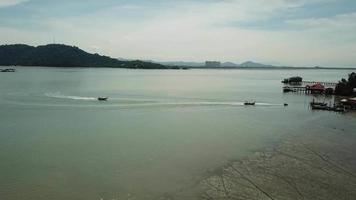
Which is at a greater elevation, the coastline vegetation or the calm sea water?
the coastline vegetation

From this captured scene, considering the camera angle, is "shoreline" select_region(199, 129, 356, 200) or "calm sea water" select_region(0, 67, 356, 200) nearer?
"shoreline" select_region(199, 129, 356, 200)

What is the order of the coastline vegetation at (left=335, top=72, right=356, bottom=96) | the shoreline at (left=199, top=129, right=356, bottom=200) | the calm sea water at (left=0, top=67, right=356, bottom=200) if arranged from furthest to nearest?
the coastline vegetation at (left=335, top=72, right=356, bottom=96), the calm sea water at (left=0, top=67, right=356, bottom=200), the shoreline at (left=199, top=129, right=356, bottom=200)

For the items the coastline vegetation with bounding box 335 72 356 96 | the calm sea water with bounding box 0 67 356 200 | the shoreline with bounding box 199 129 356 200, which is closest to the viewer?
the shoreline with bounding box 199 129 356 200

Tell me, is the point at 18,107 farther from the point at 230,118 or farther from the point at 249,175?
the point at 249,175

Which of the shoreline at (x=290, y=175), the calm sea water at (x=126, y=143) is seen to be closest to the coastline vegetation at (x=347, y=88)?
the calm sea water at (x=126, y=143)

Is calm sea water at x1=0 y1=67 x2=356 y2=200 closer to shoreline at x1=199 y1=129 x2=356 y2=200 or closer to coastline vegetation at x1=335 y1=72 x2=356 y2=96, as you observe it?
shoreline at x1=199 y1=129 x2=356 y2=200

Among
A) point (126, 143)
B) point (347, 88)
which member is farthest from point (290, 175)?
point (347, 88)

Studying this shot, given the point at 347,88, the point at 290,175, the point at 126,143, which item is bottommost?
the point at 290,175

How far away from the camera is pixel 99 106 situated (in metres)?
56.8

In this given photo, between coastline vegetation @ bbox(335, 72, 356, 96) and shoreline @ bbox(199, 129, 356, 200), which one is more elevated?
coastline vegetation @ bbox(335, 72, 356, 96)

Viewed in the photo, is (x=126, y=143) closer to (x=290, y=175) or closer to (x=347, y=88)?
(x=290, y=175)

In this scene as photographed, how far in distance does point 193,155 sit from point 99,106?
103 ft

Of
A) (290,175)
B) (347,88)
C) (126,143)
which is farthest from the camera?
(347,88)

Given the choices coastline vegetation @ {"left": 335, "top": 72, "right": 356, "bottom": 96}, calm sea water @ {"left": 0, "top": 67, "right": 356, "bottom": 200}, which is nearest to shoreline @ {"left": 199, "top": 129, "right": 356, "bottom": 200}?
calm sea water @ {"left": 0, "top": 67, "right": 356, "bottom": 200}
